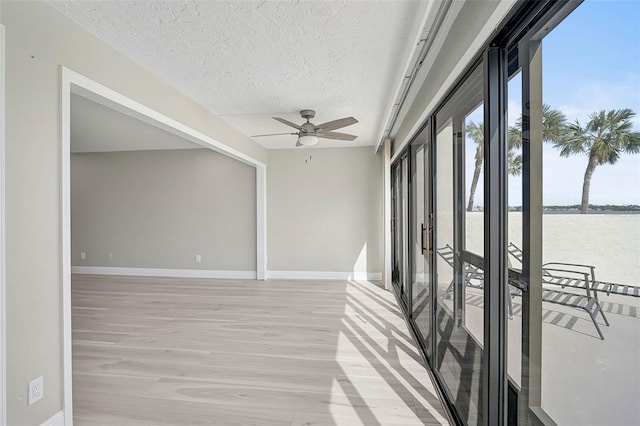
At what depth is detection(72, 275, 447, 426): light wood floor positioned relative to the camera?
2.02 m

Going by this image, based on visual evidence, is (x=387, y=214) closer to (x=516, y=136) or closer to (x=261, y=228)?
(x=261, y=228)

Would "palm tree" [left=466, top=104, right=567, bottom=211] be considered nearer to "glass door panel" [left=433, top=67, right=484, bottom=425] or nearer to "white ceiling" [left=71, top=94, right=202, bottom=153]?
"glass door panel" [left=433, top=67, right=484, bottom=425]

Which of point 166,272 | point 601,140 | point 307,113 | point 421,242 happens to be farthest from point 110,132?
point 601,140

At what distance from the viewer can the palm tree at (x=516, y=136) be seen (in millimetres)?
969

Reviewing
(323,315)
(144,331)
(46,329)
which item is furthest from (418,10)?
(144,331)

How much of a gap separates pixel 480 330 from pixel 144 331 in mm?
3464

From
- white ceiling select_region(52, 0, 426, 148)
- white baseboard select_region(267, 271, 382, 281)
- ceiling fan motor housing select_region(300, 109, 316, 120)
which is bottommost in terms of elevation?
white baseboard select_region(267, 271, 382, 281)

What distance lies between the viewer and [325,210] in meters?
5.93

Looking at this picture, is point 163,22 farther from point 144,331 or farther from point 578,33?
point 144,331

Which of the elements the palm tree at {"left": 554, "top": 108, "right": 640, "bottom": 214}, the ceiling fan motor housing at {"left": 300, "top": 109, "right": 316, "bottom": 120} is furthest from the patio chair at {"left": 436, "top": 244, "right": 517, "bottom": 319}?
the ceiling fan motor housing at {"left": 300, "top": 109, "right": 316, "bottom": 120}

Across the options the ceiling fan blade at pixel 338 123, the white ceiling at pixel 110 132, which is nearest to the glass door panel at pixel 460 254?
the ceiling fan blade at pixel 338 123

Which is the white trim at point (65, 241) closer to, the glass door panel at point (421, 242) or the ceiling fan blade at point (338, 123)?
the ceiling fan blade at point (338, 123)

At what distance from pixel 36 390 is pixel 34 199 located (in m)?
1.06

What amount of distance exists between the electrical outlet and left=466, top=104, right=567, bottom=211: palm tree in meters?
2.62
